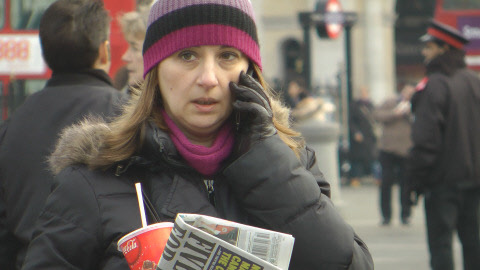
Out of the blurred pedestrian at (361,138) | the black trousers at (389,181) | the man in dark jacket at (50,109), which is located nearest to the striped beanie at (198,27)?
the man in dark jacket at (50,109)

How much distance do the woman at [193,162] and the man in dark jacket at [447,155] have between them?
165 inches

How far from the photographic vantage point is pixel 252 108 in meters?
2.25

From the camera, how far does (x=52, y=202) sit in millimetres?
2205

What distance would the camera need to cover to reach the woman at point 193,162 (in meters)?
2.18

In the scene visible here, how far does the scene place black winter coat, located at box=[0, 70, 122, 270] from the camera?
10.7 feet

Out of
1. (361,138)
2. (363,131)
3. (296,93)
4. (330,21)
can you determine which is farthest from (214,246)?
(363,131)

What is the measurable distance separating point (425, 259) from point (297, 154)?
21.7 feet

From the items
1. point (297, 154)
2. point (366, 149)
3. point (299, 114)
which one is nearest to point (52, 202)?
point (297, 154)

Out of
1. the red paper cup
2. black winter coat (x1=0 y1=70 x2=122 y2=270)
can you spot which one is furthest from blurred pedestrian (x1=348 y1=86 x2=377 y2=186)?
the red paper cup

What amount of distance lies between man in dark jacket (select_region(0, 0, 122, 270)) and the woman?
33.3 inches

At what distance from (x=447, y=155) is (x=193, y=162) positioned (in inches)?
179

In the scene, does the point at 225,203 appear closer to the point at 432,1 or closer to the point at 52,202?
the point at 52,202

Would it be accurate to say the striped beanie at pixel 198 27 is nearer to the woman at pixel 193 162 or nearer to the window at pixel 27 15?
the woman at pixel 193 162

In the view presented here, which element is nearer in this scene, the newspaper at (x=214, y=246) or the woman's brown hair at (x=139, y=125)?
the newspaper at (x=214, y=246)
